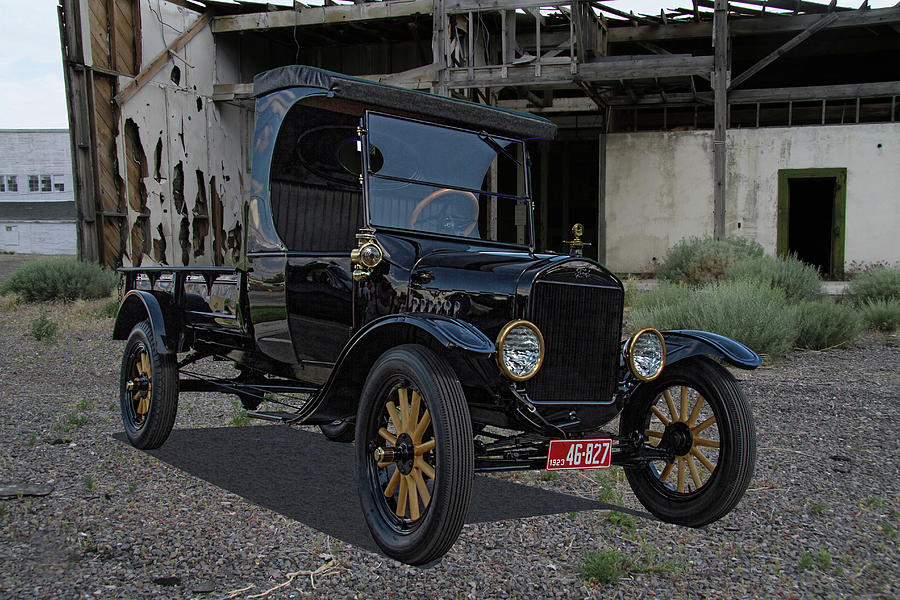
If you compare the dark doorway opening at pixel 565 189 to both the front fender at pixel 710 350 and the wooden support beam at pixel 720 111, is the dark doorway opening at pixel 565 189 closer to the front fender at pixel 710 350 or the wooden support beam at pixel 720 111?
the wooden support beam at pixel 720 111

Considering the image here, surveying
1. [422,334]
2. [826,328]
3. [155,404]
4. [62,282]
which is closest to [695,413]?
[422,334]

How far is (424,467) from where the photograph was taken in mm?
3387

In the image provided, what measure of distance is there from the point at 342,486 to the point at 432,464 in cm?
122

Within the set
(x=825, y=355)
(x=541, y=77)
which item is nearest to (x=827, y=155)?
(x=541, y=77)

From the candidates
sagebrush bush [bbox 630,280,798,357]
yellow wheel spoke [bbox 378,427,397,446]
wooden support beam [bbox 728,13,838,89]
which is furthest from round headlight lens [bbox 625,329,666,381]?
wooden support beam [bbox 728,13,838,89]

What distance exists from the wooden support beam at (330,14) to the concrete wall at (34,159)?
36.1 meters

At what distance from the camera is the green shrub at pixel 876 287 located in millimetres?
12656

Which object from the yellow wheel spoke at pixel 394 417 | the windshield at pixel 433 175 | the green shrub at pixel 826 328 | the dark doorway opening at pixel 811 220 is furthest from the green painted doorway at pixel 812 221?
the yellow wheel spoke at pixel 394 417

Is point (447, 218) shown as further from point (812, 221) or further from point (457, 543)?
point (812, 221)

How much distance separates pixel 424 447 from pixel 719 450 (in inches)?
60.3

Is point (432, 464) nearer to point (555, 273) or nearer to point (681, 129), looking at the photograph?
point (555, 273)

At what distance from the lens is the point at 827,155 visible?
16375mm

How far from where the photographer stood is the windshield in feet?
14.5

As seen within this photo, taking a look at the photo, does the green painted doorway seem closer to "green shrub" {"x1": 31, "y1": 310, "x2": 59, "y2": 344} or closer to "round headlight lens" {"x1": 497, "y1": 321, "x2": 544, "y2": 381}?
"green shrub" {"x1": 31, "y1": 310, "x2": 59, "y2": 344}
